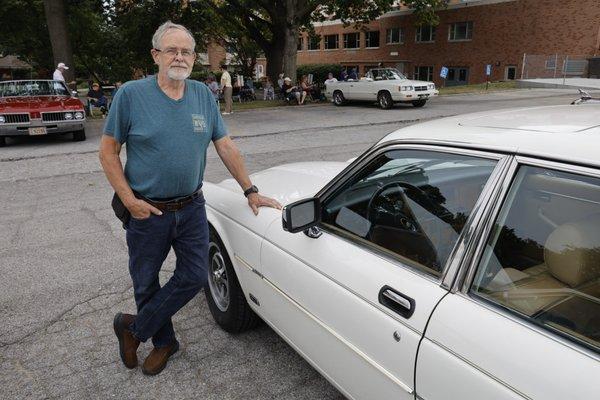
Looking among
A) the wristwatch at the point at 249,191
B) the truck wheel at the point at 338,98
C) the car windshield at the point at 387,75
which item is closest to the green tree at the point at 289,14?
the truck wheel at the point at 338,98

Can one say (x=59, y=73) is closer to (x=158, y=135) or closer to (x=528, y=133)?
(x=158, y=135)

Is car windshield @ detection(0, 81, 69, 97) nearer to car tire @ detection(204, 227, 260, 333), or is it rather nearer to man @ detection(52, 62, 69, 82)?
man @ detection(52, 62, 69, 82)

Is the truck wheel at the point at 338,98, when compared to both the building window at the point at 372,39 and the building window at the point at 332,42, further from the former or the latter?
the building window at the point at 332,42

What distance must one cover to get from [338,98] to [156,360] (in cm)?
1861

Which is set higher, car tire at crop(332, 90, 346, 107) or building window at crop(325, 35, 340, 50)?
building window at crop(325, 35, 340, 50)

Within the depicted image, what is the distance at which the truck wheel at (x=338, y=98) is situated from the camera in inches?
805

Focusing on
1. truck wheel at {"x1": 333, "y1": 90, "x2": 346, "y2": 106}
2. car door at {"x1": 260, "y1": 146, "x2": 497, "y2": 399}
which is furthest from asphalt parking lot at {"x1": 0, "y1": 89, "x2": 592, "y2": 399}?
truck wheel at {"x1": 333, "y1": 90, "x2": 346, "y2": 106}

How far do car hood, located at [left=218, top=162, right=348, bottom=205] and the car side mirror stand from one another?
586mm

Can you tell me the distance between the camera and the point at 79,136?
12.4 metres

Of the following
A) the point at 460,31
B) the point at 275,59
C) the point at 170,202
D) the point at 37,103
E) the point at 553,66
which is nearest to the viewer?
the point at 170,202

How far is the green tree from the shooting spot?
2167 centimetres

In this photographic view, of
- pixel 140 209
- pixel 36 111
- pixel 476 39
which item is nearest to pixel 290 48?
pixel 36 111

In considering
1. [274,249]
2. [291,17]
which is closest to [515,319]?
[274,249]

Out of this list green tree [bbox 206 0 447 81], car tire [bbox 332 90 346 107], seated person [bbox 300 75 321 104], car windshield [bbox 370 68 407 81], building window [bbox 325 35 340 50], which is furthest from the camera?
building window [bbox 325 35 340 50]
